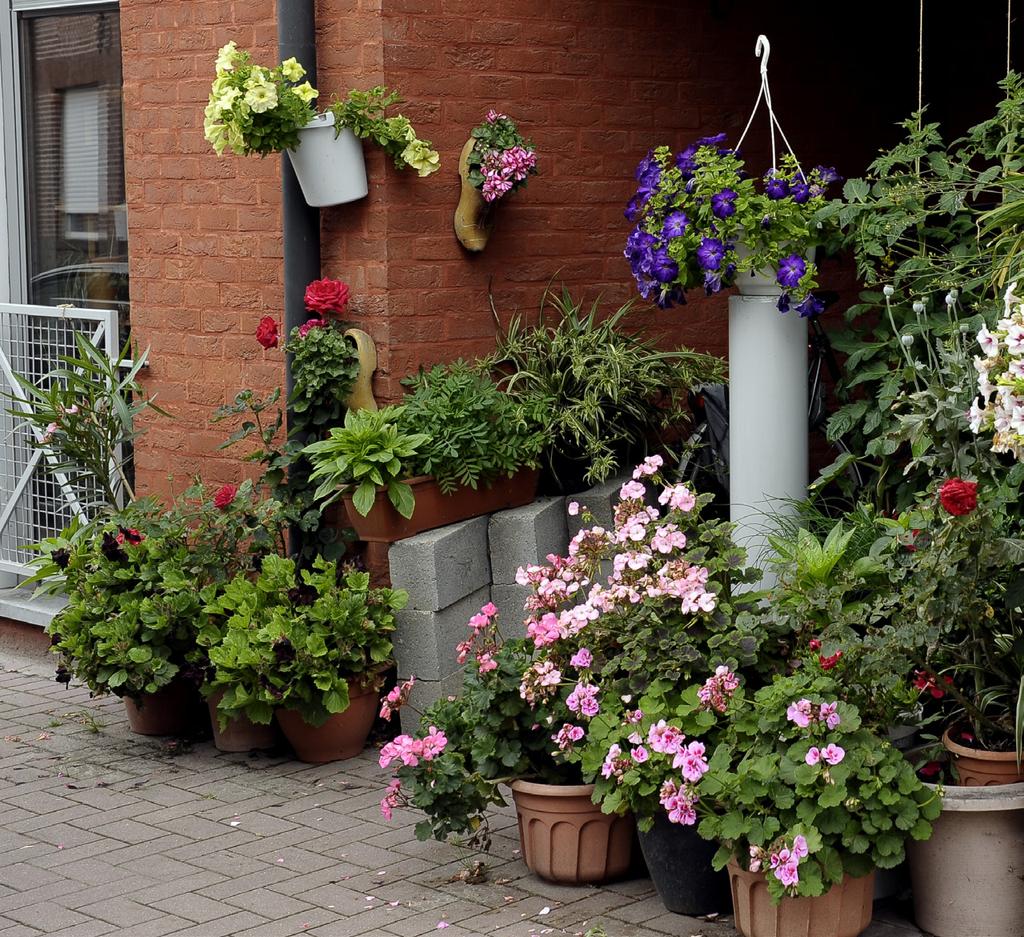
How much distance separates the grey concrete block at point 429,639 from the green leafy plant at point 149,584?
1.92ft

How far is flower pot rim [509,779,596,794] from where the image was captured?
165 inches

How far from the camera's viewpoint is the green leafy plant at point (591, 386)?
5477mm

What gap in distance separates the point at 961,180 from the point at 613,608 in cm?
191

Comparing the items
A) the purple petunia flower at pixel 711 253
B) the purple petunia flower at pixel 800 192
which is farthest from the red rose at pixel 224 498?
the purple petunia flower at pixel 800 192

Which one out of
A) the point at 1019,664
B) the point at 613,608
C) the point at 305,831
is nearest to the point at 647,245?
the point at 613,608

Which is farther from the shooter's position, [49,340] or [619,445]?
[49,340]

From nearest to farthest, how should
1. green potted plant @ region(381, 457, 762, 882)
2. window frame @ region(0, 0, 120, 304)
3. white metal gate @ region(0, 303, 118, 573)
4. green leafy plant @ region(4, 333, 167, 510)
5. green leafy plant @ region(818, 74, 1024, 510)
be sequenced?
green potted plant @ region(381, 457, 762, 882), green leafy plant @ region(818, 74, 1024, 510), green leafy plant @ region(4, 333, 167, 510), white metal gate @ region(0, 303, 118, 573), window frame @ region(0, 0, 120, 304)

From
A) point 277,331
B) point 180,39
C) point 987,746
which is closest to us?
point 987,746

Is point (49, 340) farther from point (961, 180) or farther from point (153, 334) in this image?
point (961, 180)

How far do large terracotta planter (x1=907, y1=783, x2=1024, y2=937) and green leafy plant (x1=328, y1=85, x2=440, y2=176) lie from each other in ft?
9.20

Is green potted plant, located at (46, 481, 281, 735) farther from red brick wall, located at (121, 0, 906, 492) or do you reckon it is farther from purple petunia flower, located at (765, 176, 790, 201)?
purple petunia flower, located at (765, 176, 790, 201)

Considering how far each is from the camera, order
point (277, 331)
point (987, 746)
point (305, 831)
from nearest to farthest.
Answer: point (987, 746) → point (305, 831) → point (277, 331)

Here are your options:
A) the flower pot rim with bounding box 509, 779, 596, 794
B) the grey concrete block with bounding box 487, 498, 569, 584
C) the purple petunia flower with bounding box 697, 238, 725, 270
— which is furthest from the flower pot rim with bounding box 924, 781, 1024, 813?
the grey concrete block with bounding box 487, 498, 569, 584

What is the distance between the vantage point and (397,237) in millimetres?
5523
